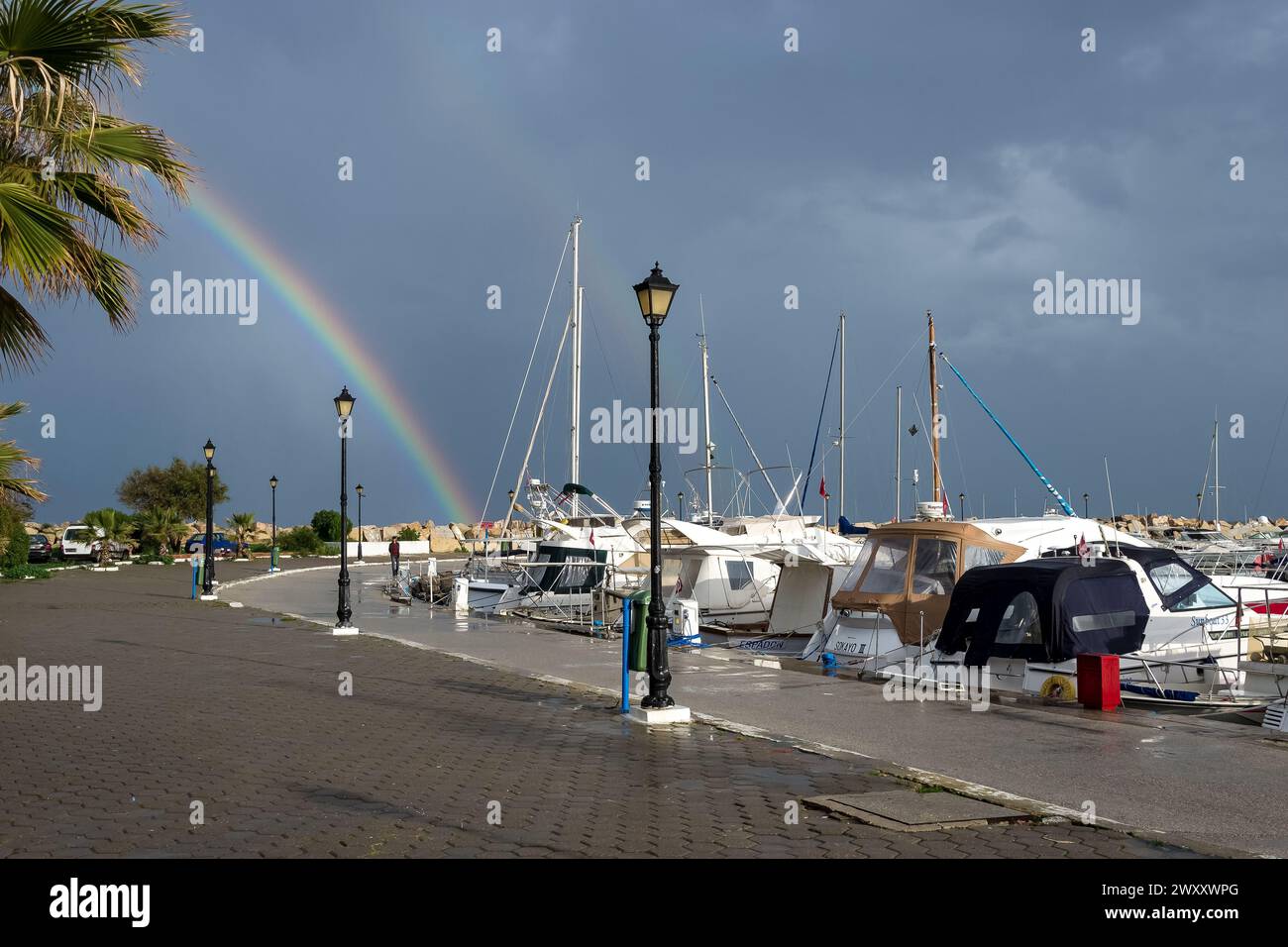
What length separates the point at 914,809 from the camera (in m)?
7.88

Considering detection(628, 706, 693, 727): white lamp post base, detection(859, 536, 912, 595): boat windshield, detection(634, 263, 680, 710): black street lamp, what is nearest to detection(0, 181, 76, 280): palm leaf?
detection(634, 263, 680, 710): black street lamp

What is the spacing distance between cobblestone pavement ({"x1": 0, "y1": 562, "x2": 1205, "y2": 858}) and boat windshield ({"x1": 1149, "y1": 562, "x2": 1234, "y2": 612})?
9.83 m

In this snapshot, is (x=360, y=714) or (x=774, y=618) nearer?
(x=360, y=714)

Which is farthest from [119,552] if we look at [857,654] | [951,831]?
[951,831]

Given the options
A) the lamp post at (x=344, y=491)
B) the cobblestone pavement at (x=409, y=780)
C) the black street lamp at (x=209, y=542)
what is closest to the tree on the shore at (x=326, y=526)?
the black street lamp at (x=209, y=542)

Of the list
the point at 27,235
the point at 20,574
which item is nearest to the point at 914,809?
the point at 27,235

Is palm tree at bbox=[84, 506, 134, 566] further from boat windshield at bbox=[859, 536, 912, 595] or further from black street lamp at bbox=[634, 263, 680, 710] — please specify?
black street lamp at bbox=[634, 263, 680, 710]

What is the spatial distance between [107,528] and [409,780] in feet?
177

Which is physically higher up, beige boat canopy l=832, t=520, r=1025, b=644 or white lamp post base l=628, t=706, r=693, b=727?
beige boat canopy l=832, t=520, r=1025, b=644

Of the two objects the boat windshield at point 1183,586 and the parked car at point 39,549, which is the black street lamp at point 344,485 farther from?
the parked car at point 39,549

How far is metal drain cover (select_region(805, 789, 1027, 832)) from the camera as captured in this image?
752 cm

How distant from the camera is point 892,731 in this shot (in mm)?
11641
